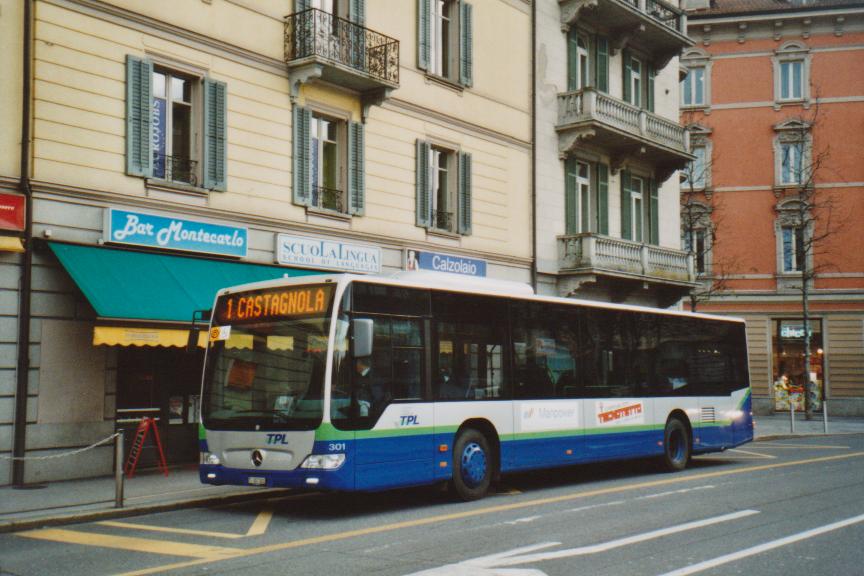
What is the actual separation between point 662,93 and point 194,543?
27.4 meters

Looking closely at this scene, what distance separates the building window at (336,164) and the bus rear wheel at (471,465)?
8.06 metres

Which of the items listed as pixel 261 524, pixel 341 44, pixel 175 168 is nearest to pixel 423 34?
pixel 341 44

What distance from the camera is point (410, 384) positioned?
40.7ft

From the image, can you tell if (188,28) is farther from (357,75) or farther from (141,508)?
(141,508)

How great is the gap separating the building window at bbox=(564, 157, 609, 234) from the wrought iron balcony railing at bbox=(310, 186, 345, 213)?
9179mm

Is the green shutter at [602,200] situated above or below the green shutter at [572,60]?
below

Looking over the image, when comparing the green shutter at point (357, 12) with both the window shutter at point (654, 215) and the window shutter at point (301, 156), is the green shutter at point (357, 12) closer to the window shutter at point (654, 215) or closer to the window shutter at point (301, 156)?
the window shutter at point (301, 156)

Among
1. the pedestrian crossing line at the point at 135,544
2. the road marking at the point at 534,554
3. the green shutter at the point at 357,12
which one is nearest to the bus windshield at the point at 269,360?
the pedestrian crossing line at the point at 135,544

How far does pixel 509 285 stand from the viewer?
47.9 feet

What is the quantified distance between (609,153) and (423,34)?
29.8ft

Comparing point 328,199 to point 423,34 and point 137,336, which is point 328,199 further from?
point 137,336

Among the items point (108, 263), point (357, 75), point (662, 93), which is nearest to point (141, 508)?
point (108, 263)

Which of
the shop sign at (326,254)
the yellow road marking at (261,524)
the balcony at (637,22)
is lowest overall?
the yellow road marking at (261,524)

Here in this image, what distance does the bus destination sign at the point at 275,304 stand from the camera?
11703 millimetres
